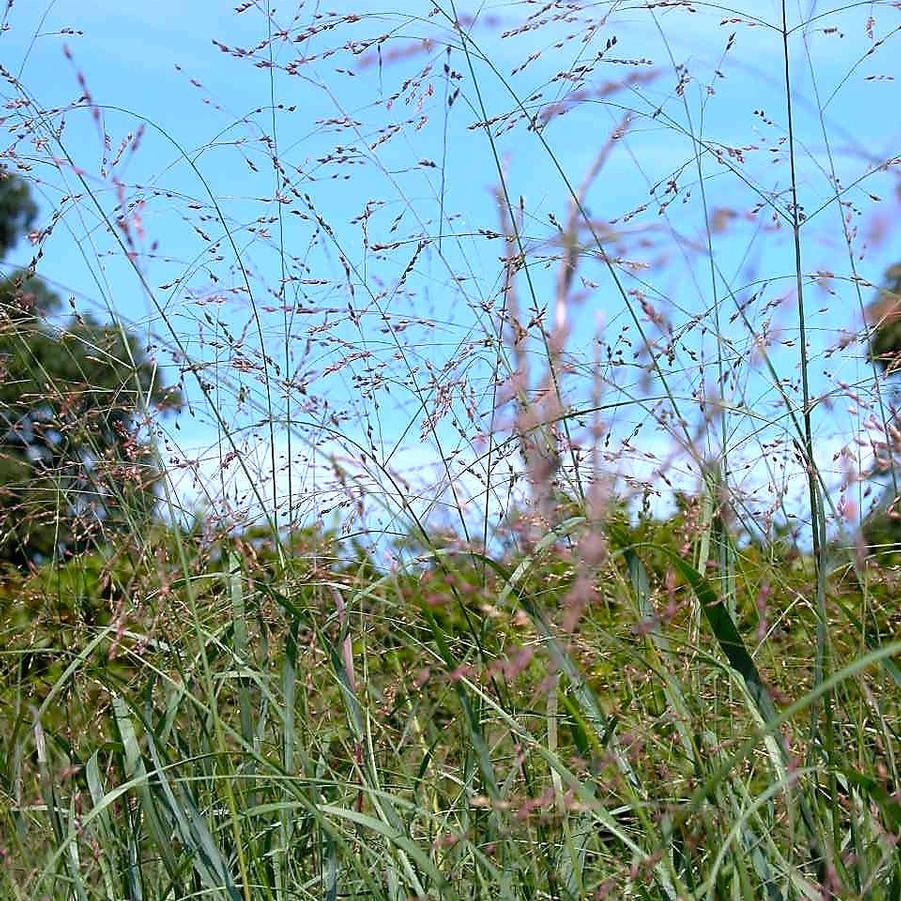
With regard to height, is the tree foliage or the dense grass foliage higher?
the tree foliage

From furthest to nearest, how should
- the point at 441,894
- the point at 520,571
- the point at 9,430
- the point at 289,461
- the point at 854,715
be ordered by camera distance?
the point at 9,430 < the point at 289,461 < the point at 854,715 < the point at 520,571 < the point at 441,894

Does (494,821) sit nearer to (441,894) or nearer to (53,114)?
(441,894)

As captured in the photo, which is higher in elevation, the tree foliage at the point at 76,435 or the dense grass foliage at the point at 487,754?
the tree foliage at the point at 76,435

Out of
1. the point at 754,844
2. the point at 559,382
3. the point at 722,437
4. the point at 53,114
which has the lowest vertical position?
the point at 754,844

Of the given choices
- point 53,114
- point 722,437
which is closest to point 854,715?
point 722,437

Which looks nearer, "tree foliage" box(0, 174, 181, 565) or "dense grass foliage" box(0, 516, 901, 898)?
"dense grass foliage" box(0, 516, 901, 898)

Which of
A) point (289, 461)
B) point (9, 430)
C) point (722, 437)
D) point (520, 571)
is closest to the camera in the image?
point (520, 571)

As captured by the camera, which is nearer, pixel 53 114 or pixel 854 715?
pixel 854 715

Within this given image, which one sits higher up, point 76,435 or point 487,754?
point 76,435

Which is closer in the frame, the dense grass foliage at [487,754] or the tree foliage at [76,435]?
the dense grass foliage at [487,754]

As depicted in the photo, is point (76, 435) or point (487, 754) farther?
point (76, 435)

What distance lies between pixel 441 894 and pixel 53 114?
1968 millimetres

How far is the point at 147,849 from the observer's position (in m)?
2.31

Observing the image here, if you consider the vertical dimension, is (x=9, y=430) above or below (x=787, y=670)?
above
